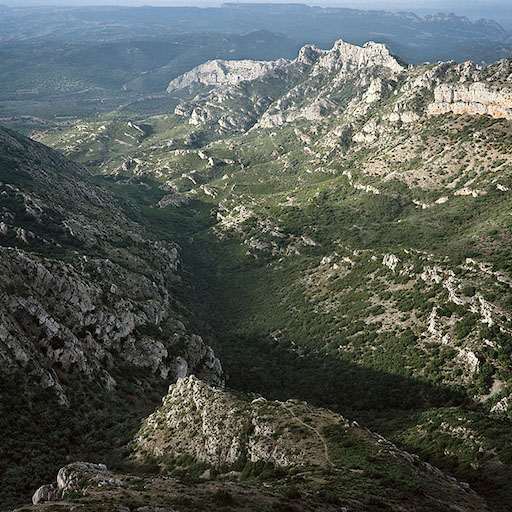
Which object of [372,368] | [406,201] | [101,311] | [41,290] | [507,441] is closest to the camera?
[507,441]

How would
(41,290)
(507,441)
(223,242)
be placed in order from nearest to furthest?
(507,441)
(41,290)
(223,242)

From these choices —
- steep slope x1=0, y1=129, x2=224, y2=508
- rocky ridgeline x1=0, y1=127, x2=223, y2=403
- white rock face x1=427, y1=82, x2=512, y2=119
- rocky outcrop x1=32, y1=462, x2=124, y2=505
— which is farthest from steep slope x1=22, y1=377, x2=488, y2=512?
white rock face x1=427, y1=82, x2=512, y2=119

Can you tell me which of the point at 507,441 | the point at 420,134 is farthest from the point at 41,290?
the point at 420,134

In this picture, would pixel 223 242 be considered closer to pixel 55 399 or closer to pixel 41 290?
pixel 41 290

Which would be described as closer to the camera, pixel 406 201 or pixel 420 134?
pixel 406 201

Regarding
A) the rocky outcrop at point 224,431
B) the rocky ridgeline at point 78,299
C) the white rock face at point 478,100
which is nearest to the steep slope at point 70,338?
the rocky ridgeline at point 78,299

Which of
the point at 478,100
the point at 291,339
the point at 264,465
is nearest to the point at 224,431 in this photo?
the point at 264,465

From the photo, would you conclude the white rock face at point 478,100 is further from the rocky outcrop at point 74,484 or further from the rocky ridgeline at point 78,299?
the rocky outcrop at point 74,484
